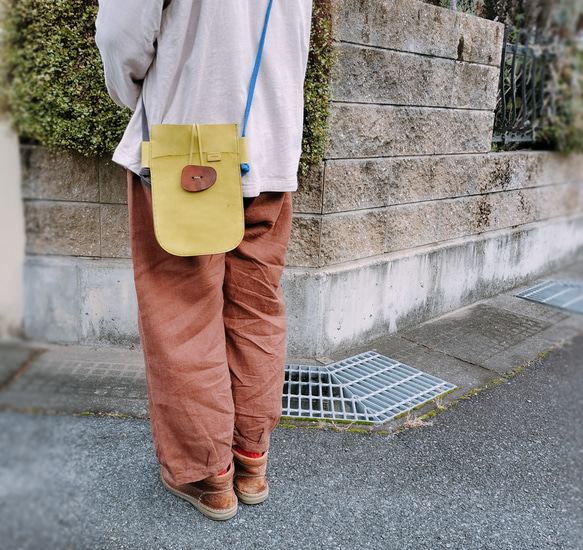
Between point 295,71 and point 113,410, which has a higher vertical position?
point 295,71

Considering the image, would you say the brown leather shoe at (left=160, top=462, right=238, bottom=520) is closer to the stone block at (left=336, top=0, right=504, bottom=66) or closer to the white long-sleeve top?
the white long-sleeve top

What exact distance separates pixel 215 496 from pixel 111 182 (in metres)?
1.83

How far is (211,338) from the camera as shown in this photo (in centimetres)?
181

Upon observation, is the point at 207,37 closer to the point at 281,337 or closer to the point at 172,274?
the point at 172,274

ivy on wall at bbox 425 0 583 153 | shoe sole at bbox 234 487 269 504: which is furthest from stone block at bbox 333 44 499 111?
ivy on wall at bbox 425 0 583 153

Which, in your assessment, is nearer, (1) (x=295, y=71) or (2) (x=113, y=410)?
(1) (x=295, y=71)

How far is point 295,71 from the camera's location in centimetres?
181

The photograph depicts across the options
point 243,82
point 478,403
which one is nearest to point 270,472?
point 478,403

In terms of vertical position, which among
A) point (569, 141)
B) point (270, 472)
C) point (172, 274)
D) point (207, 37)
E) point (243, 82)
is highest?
point (207, 37)

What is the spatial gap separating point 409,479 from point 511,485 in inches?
14.9

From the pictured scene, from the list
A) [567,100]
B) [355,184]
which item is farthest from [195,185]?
[355,184]

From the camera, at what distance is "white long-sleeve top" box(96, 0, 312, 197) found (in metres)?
1.53

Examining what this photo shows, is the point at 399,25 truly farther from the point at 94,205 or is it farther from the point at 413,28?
the point at 94,205

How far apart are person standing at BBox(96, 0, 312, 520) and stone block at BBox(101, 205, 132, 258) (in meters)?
1.24
